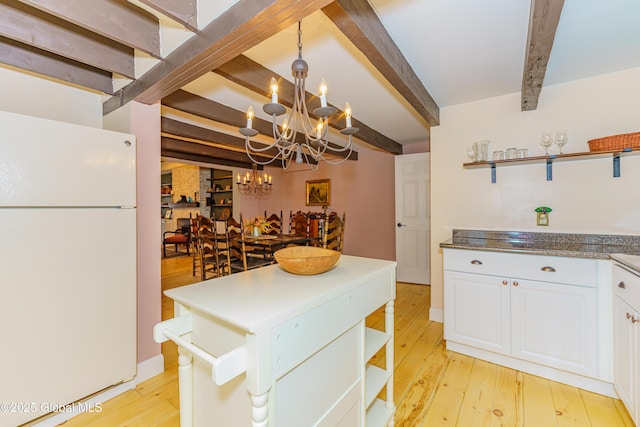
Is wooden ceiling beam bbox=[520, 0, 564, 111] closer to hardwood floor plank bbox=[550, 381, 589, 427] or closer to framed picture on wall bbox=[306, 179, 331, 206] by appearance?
hardwood floor plank bbox=[550, 381, 589, 427]

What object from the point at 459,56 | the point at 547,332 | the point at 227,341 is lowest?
the point at 547,332

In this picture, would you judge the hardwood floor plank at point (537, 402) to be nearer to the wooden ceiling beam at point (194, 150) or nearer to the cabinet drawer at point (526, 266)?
the cabinet drawer at point (526, 266)

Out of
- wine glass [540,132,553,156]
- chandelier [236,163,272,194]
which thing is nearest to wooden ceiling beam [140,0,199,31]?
wine glass [540,132,553,156]

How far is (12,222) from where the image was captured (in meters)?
1.34

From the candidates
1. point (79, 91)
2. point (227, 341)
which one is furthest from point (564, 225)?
point (79, 91)

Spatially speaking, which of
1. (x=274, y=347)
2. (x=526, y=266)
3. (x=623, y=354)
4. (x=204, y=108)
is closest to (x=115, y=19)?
Result: (x=204, y=108)

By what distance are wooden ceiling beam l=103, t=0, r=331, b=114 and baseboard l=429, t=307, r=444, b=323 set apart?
2.78 metres

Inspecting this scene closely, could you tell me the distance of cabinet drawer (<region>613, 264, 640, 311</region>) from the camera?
1.33 meters

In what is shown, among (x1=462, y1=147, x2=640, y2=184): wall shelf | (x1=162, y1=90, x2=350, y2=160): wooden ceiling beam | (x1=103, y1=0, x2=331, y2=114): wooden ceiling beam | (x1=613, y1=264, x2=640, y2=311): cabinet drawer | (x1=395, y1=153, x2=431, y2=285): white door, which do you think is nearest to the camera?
(x1=103, y1=0, x2=331, y2=114): wooden ceiling beam

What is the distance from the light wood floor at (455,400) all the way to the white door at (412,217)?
1950mm

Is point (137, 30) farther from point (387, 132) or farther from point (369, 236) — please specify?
point (369, 236)

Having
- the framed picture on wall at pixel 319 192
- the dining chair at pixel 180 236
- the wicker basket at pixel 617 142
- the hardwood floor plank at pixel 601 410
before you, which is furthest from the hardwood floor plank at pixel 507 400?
the dining chair at pixel 180 236

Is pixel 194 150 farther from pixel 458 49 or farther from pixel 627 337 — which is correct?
pixel 627 337

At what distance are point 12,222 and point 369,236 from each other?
4.37 meters
